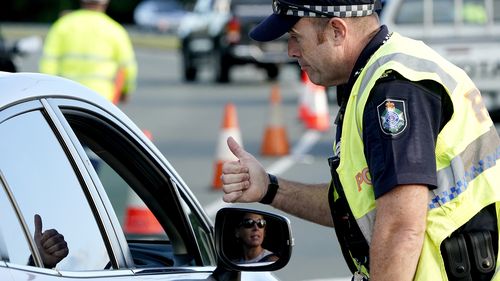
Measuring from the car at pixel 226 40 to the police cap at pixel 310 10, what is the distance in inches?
950

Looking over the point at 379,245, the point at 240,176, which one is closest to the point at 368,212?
the point at 379,245

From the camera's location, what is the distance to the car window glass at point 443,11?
17.8 metres

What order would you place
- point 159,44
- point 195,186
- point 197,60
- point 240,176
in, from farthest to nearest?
point 159,44, point 197,60, point 195,186, point 240,176

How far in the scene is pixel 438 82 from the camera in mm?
3689

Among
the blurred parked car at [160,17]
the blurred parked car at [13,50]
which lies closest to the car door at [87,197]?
the blurred parked car at [13,50]

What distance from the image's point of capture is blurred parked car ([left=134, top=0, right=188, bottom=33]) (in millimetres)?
67688

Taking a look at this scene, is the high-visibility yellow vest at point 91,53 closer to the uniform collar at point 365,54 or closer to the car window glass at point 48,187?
the uniform collar at point 365,54

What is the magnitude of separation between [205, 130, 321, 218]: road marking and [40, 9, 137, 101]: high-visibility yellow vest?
4.58 ft

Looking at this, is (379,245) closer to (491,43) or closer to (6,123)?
(6,123)

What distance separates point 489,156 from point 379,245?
376 mm

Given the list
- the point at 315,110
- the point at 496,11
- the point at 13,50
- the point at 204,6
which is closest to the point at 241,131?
the point at 315,110

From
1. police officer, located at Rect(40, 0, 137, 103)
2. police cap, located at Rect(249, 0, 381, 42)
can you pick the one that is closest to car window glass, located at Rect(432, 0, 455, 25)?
police officer, located at Rect(40, 0, 137, 103)

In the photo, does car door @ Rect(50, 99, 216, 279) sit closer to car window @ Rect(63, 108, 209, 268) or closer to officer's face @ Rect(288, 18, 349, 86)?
car window @ Rect(63, 108, 209, 268)

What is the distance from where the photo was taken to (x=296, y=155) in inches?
695
